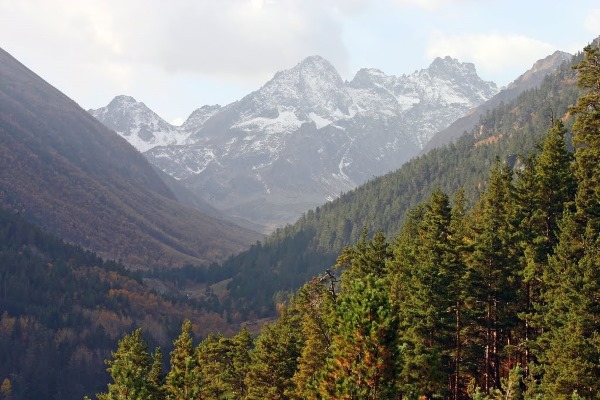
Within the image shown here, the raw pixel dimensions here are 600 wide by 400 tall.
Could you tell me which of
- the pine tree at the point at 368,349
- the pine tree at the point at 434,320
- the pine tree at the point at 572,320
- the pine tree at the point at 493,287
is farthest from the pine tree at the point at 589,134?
the pine tree at the point at 368,349

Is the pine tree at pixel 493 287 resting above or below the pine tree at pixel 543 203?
below

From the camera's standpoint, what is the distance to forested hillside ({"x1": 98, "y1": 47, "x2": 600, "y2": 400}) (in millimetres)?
28953

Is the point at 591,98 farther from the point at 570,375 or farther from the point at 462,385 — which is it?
the point at 462,385

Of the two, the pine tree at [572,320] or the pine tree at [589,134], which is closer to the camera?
the pine tree at [572,320]

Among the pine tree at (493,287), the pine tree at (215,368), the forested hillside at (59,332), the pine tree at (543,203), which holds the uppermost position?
the pine tree at (543,203)

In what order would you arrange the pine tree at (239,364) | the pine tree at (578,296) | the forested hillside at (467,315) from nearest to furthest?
1. the forested hillside at (467,315)
2. the pine tree at (578,296)
3. the pine tree at (239,364)

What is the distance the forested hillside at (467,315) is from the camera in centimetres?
2895

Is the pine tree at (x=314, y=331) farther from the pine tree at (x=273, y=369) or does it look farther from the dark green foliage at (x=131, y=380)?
the dark green foliage at (x=131, y=380)

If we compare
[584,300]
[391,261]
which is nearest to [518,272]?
[584,300]

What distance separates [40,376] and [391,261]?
13169cm

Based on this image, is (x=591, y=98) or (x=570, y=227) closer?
(x=570, y=227)

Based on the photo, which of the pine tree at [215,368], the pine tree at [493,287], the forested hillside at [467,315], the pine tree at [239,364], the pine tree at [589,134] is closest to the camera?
the forested hillside at [467,315]

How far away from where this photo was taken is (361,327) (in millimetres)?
28016

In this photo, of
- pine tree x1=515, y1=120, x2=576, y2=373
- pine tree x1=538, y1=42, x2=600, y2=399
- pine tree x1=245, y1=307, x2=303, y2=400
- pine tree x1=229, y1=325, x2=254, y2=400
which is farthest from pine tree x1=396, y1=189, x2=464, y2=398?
pine tree x1=229, y1=325, x2=254, y2=400
